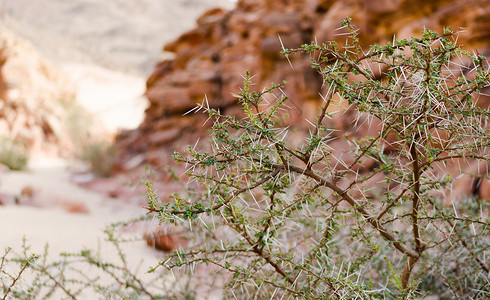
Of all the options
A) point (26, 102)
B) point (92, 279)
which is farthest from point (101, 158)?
point (92, 279)

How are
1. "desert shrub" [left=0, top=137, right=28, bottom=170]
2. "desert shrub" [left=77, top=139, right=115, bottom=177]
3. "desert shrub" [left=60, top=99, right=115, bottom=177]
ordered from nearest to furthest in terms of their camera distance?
1. "desert shrub" [left=0, top=137, right=28, bottom=170]
2. "desert shrub" [left=77, top=139, right=115, bottom=177]
3. "desert shrub" [left=60, top=99, right=115, bottom=177]

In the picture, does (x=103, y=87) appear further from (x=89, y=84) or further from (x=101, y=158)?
(x=101, y=158)

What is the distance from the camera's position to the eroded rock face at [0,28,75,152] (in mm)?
15305

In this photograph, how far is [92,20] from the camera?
67.8 m

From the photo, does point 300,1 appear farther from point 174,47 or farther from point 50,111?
point 50,111

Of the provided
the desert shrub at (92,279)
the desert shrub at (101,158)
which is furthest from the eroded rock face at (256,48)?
the desert shrub at (92,279)

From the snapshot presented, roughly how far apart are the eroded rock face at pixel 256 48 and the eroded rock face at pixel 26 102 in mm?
6239

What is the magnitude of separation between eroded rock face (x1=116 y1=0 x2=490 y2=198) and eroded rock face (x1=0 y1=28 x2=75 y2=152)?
624 centimetres

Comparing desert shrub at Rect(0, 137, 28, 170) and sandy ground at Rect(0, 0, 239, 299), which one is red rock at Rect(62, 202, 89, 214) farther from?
desert shrub at Rect(0, 137, 28, 170)

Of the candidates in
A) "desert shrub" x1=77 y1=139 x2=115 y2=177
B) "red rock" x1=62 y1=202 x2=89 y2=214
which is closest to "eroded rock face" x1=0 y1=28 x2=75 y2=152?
"desert shrub" x1=77 y1=139 x2=115 y2=177

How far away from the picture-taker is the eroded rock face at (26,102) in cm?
1530

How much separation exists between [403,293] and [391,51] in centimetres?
81

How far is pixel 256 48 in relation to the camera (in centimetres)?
904

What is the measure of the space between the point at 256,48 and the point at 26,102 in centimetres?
1192
